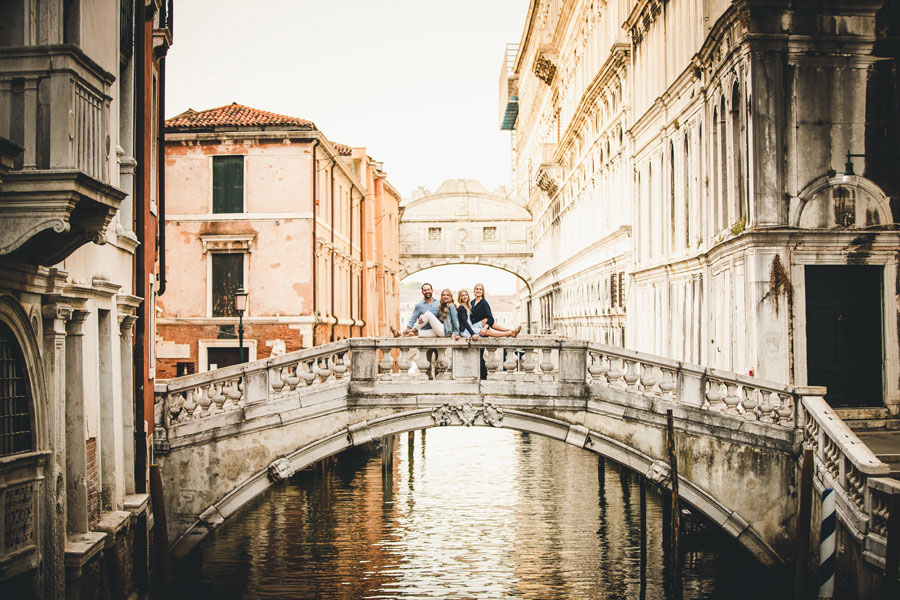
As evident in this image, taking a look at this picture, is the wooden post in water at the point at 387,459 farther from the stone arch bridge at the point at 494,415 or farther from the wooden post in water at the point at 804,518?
the wooden post in water at the point at 804,518

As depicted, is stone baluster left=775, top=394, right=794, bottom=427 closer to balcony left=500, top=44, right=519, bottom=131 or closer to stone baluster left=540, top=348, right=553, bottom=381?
stone baluster left=540, top=348, right=553, bottom=381

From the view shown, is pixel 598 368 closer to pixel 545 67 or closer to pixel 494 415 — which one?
pixel 494 415

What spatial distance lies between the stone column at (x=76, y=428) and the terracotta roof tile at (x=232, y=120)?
16159 millimetres

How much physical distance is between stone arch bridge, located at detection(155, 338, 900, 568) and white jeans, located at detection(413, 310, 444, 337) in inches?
10.3

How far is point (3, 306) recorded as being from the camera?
7.56 m

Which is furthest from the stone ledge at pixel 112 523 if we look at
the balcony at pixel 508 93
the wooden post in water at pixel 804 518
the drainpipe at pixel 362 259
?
the balcony at pixel 508 93

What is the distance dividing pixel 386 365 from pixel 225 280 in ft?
42.2

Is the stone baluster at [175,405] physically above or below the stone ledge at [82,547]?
above

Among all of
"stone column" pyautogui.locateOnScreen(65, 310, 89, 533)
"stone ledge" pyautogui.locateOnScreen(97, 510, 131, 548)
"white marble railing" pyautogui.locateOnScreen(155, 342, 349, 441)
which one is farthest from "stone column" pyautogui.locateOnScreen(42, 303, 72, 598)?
"white marble railing" pyautogui.locateOnScreen(155, 342, 349, 441)

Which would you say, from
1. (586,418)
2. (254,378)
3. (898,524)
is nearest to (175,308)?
(254,378)

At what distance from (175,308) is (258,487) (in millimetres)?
12735

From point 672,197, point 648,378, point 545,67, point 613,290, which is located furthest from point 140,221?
point 545,67

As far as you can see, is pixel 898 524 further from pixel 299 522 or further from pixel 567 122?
pixel 567 122

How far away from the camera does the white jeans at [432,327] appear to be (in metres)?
13.0
